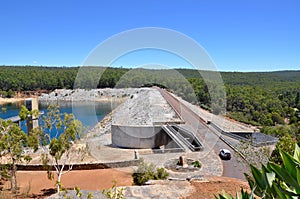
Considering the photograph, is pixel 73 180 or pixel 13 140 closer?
pixel 13 140

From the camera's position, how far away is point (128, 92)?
50.3 metres

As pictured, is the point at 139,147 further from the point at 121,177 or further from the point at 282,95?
the point at 282,95

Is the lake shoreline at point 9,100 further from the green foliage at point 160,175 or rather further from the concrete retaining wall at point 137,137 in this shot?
the green foliage at point 160,175

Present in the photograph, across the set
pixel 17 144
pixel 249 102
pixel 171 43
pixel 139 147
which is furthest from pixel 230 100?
pixel 17 144

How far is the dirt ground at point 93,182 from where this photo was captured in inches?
379

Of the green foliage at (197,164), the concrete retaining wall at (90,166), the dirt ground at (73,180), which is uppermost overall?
the green foliage at (197,164)

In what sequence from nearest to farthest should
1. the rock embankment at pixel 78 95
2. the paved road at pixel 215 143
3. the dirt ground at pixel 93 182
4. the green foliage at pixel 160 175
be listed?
the dirt ground at pixel 93 182 → the green foliage at pixel 160 175 → the paved road at pixel 215 143 → the rock embankment at pixel 78 95

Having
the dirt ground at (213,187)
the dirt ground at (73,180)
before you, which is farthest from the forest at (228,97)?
the dirt ground at (213,187)

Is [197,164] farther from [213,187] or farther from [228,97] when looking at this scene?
[228,97]

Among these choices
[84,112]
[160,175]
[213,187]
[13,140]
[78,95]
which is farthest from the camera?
[78,95]

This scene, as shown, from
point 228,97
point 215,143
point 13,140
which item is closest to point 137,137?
point 215,143

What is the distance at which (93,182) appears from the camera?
13055 millimetres

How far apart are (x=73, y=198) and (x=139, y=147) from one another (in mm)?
12085

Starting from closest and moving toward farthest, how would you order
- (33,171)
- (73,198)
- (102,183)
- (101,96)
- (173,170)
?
(73,198) < (102,183) < (173,170) < (33,171) < (101,96)
